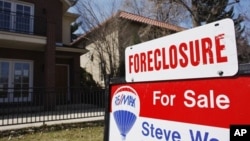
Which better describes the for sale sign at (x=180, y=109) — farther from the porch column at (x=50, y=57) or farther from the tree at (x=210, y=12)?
the tree at (x=210, y=12)

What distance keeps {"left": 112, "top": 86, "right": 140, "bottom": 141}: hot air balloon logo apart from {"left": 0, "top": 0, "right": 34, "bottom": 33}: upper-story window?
507 inches

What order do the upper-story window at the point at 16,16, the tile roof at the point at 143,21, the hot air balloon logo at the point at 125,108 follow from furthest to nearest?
the tile roof at the point at 143,21 → the upper-story window at the point at 16,16 → the hot air balloon logo at the point at 125,108

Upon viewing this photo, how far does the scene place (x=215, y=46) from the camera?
1498 mm

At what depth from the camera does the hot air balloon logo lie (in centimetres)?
198

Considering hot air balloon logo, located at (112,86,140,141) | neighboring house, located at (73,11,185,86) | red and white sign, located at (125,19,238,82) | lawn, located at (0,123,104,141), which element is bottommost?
lawn, located at (0,123,104,141)

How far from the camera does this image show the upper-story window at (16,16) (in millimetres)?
13914

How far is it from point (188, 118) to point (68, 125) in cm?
804

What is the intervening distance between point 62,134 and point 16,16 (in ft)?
28.7

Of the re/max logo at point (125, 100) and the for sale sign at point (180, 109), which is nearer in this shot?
the for sale sign at point (180, 109)

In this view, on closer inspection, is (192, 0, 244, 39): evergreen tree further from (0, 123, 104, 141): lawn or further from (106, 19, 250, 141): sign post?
(106, 19, 250, 141): sign post

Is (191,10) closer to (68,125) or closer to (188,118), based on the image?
(68,125)

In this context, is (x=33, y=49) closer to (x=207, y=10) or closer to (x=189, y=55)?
(x=207, y=10)

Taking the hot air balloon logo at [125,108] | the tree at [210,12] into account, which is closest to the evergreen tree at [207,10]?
the tree at [210,12]

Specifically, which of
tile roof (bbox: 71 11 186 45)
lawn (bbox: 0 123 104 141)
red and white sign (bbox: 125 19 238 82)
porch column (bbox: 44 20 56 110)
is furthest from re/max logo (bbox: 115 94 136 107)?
tile roof (bbox: 71 11 186 45)
